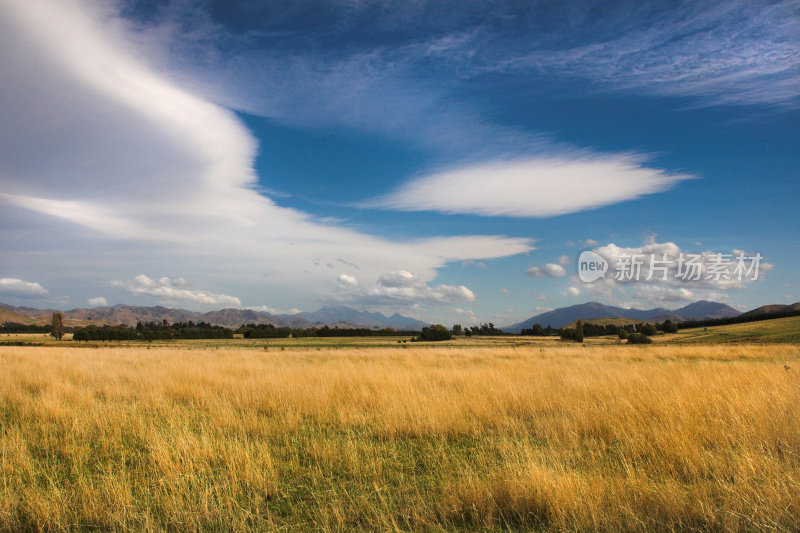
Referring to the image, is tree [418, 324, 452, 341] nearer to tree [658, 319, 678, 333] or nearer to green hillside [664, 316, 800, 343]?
tree [658, 319, 678, 333]

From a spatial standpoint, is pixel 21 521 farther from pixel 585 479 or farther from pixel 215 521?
pixel 585 479

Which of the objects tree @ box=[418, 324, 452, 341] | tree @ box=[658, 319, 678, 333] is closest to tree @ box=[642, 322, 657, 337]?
tree @ box=[658, 319, 678, 333]

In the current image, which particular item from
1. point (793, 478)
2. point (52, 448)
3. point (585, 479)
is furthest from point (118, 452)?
point (793, 478)

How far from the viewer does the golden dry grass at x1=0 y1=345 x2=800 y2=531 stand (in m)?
4.08

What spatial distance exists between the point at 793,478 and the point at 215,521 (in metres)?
6.00

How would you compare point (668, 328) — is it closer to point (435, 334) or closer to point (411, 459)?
point (435, 334)

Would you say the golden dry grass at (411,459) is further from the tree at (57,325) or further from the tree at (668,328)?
the tree at (57,325)

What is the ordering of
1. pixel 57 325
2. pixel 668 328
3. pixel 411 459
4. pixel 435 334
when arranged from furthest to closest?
pixel 57 325 → pixel 435 334 → pixel 668 328 → pixel 411 459

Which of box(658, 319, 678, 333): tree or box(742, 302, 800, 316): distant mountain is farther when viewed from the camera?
box(742, 302, 800, 316): distant mountain

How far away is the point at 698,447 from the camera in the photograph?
5777 millimetres

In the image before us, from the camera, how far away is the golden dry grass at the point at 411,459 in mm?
4078

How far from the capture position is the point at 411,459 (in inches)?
240

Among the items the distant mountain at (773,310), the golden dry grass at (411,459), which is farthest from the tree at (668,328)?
the golden dry grass at (411,459)

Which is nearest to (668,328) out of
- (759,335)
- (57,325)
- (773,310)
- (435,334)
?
(759,335)
